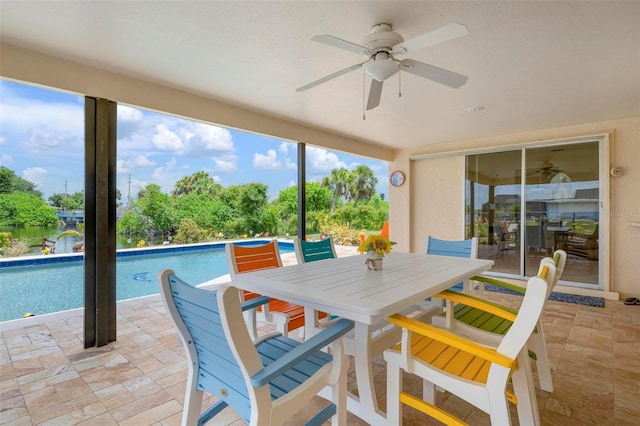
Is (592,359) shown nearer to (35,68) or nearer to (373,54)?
(373,54)

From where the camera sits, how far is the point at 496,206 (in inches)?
199

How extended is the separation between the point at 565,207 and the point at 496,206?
909mm

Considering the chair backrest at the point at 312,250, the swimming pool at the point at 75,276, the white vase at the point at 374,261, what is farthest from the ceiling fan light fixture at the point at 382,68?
the swimming pool at the point at 75,276

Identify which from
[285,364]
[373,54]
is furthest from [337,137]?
[285,364]

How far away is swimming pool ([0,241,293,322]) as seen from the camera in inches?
176

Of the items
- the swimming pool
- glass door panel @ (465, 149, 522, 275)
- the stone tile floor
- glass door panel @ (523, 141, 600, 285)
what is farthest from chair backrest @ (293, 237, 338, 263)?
glass door panel @ (523, 141, 600, 285)

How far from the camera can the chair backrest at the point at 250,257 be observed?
2.12m

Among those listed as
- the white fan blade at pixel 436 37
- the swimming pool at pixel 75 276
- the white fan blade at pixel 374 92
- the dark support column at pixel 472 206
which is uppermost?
the white fan blade at pixel 436 37

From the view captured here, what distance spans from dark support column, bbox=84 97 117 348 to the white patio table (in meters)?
1.61

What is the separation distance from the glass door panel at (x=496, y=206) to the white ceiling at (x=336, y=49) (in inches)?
58.8

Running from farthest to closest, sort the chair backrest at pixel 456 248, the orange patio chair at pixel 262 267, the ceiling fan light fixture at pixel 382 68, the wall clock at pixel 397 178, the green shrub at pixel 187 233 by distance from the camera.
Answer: the green shrub at pixel 187 233, the wall clock at pixel 397 178, the chair backrest at pixel 456 248, the orange patio chair at pixel 262 267, the ceiling fan light fixture at pixel 382 68

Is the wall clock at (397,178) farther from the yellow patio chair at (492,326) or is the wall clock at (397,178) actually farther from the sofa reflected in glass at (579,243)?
the yellow patio chair at (492,326)

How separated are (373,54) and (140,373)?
2.68 meters

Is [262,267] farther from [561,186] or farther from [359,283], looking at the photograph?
[561,186]
